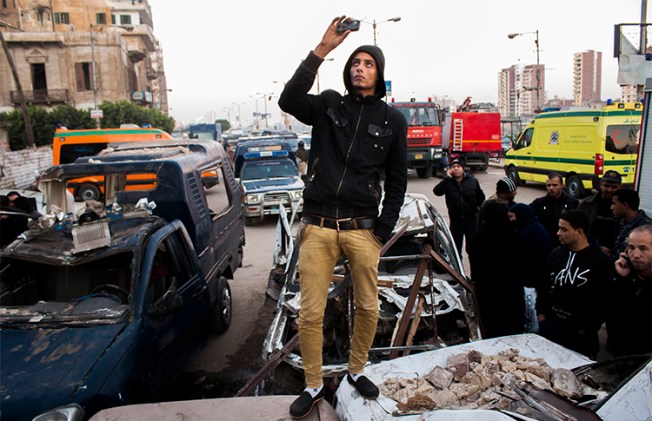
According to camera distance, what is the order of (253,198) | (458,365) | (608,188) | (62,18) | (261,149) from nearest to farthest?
1. (458,365)
2. (608,188)
3. (253,198)
4. (261,149)
5. (62,18)

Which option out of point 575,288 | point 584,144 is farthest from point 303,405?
point 584,144

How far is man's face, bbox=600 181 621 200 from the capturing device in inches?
245

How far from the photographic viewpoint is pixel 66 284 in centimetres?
416

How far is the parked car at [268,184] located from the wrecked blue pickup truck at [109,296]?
6.20m

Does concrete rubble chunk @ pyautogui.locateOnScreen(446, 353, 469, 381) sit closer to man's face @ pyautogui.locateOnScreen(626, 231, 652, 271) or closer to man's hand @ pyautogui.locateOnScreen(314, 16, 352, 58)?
man's face @ pyautogui.locateOnScreen(626, 231, 652, 271)

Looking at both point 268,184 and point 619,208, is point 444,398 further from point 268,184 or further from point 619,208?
point 268,184

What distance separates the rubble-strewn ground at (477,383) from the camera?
2.68 m

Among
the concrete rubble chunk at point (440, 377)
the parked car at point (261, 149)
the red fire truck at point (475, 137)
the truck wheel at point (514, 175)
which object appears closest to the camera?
the concrete rubble chunk at point (440, 377)

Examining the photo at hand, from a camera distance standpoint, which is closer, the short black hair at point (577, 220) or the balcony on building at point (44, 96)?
the short black hair at point (577, 220)

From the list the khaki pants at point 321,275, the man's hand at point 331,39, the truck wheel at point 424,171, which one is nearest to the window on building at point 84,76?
the truck wheel at point 424,171

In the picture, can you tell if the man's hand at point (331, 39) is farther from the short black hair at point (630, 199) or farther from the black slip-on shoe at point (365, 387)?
the short black hair at point (630, 199)

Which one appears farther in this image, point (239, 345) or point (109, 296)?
point (239, 345)

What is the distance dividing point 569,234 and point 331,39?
2.52m

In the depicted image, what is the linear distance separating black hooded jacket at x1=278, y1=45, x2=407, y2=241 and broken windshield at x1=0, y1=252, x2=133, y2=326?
203cm
